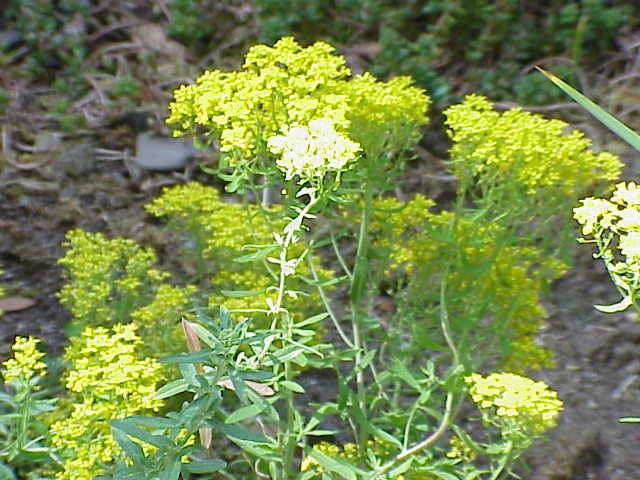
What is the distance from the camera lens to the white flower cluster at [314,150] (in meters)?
1.75

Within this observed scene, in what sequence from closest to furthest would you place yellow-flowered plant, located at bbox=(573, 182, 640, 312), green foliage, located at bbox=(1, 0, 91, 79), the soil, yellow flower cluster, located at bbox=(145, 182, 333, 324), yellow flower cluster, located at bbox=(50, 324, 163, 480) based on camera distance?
yellow-flowered plant, located at bbox=(573, 182, 640, 312)
yellow flower cluster, located at bbox=(50, 324, 163, 480)
yellow flower cluster, located at bbox=(145, 182, 333, 324)
the soil
green foliage, located at bbox=(1, 0, 91, 79)

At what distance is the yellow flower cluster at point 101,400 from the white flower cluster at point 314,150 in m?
0.56

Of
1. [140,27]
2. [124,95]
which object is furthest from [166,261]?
[140,27]

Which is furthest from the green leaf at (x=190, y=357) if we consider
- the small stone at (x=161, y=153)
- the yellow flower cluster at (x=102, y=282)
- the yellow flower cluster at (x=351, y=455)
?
the small stone at (x=161, y=153)

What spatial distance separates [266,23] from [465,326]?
3.18 metres

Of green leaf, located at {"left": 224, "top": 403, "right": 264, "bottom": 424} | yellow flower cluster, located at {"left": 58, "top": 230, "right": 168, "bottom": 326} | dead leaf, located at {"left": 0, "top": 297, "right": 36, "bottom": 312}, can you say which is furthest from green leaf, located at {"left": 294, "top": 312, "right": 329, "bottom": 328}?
dead leaf, located at {"left": 0, "top": 297, "right": 36, "bottom": 312}

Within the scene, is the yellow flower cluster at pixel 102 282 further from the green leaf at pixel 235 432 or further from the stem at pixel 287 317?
the green leaf at pixel 235 432

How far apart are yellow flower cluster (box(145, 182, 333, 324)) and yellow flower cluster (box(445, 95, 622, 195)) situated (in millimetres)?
553

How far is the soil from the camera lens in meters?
3.09

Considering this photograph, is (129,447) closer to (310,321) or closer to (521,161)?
(310,321)

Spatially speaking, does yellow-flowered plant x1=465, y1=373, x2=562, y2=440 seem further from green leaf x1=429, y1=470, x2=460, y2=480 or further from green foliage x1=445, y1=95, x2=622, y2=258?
green foliage x1=445, y1=95, x2=622, y2=258

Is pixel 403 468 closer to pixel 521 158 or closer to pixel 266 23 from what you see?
pixel 521 158

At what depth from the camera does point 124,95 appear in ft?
16.9

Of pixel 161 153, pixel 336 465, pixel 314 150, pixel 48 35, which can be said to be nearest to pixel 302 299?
pixel 336 465
